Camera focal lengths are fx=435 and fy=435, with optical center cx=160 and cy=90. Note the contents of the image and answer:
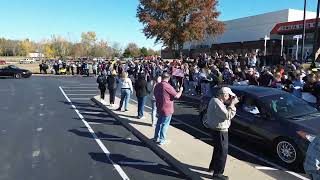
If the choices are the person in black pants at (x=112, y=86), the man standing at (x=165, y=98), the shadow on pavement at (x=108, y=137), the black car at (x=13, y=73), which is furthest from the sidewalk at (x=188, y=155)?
the black car at (x=13, y=73)

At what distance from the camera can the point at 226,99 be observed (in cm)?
721

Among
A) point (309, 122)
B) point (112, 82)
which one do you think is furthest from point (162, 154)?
point (112, 82)

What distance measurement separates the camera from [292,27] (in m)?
48.8

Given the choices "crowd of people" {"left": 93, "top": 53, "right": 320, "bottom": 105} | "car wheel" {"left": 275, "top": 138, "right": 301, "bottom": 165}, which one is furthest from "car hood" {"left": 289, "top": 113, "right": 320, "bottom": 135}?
"crowd of people" {"left": 93, "top": 53, "right": 320, "bottom": 105}

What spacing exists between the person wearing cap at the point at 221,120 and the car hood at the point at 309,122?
2.23m

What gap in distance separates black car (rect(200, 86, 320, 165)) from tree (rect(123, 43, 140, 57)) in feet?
330

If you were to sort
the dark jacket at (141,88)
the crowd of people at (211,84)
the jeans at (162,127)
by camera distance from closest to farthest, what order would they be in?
the crowd of people at (211,84)
the jeans at (162,127)
the dark jacket at (141,88)

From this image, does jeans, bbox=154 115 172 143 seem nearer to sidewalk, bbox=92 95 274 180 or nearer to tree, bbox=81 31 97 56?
sidewalk, bbox=92 95 274 180

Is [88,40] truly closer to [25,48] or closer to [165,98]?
[25,48]

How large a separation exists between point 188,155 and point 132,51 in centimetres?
10800

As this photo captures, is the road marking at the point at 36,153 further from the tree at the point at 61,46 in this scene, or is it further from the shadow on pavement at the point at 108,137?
the tree at the point at 61,46

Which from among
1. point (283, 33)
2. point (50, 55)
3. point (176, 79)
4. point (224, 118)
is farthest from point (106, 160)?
point (50, 55)

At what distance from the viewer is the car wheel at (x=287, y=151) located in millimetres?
8648

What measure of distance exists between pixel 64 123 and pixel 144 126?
9.13 feet
